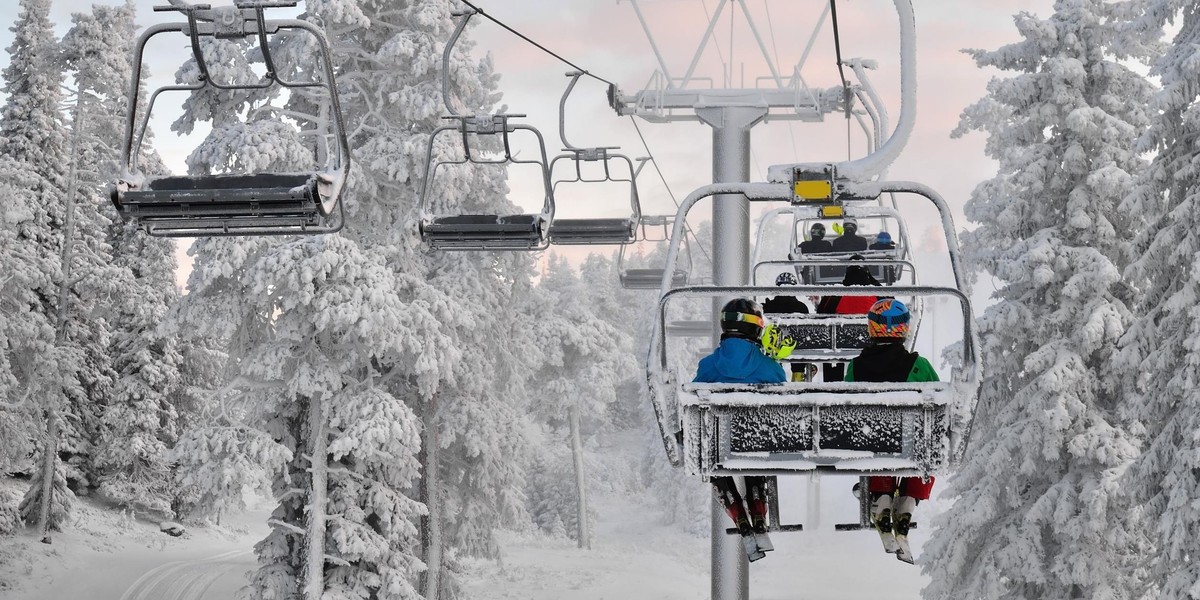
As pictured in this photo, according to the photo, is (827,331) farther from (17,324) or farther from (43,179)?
(43,179)

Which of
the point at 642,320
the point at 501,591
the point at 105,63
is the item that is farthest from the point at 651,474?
the point at 105,63

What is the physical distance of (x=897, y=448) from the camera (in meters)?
5.33

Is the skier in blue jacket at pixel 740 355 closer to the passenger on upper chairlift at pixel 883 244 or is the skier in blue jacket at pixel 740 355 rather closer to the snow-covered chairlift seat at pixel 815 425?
the snow-covered chairlift seat at pixel 815 425

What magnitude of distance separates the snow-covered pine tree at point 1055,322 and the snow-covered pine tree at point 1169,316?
145cm

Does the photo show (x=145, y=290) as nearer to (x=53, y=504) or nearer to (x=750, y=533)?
(x=53, y=504)

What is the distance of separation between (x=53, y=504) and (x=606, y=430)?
26.0m

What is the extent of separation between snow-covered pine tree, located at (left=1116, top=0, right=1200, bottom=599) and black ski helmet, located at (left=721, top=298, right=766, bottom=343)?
8.40m

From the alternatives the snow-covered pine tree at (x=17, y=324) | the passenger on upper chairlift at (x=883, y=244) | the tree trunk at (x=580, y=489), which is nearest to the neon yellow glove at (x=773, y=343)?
the passenger on upper chairlift at (x=883, y=244)

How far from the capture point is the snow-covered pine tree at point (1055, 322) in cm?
1552

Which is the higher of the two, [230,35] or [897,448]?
[230,35]

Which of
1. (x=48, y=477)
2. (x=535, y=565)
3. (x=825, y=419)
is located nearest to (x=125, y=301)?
(x=48, y=477)

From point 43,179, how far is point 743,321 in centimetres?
2588

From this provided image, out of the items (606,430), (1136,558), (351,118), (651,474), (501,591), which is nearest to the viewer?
(1136,558)

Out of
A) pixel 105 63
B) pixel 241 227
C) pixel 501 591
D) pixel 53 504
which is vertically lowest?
pixel 501 591
